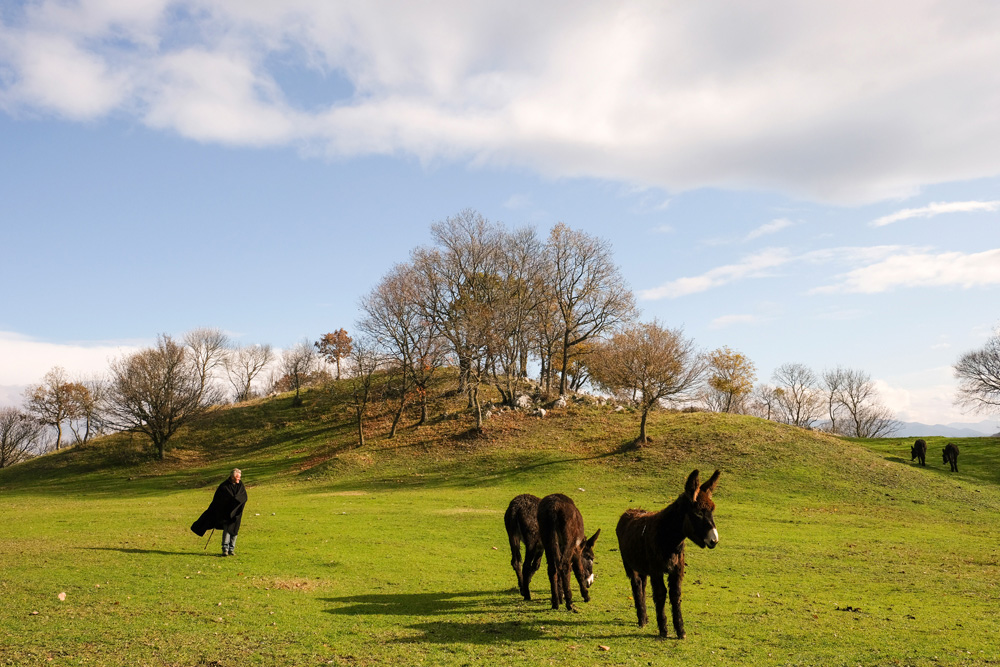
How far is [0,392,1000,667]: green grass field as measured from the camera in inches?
402

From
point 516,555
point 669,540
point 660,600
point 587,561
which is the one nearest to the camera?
point 669,540

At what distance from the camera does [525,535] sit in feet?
44.1

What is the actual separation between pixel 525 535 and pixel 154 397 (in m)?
61.0

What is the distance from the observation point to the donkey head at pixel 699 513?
9628mm

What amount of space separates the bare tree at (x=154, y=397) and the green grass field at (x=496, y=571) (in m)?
15.3

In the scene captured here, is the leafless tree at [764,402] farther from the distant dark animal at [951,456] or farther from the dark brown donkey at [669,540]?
the dark brown donkey at [669,540]

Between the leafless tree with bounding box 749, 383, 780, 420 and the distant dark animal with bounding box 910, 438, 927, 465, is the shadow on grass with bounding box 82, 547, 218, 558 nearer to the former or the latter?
the distant dark animal with bounding box 910, 438, 927, 465

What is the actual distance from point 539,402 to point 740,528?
1442 inches

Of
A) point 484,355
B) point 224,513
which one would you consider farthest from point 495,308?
point 224,513

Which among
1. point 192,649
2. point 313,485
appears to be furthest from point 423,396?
point 192,649

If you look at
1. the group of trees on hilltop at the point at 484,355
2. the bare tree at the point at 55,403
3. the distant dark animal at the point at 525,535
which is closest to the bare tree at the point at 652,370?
the group of trees on hilltop at the point at 484,355

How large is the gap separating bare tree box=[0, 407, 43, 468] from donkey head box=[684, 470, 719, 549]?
103205 millimetres

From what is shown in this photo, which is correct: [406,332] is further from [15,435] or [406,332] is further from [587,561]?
[15,435]

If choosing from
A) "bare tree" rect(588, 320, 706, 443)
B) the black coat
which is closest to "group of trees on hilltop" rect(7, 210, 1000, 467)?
"bare tree" rect(588, 320, 706, 443)
